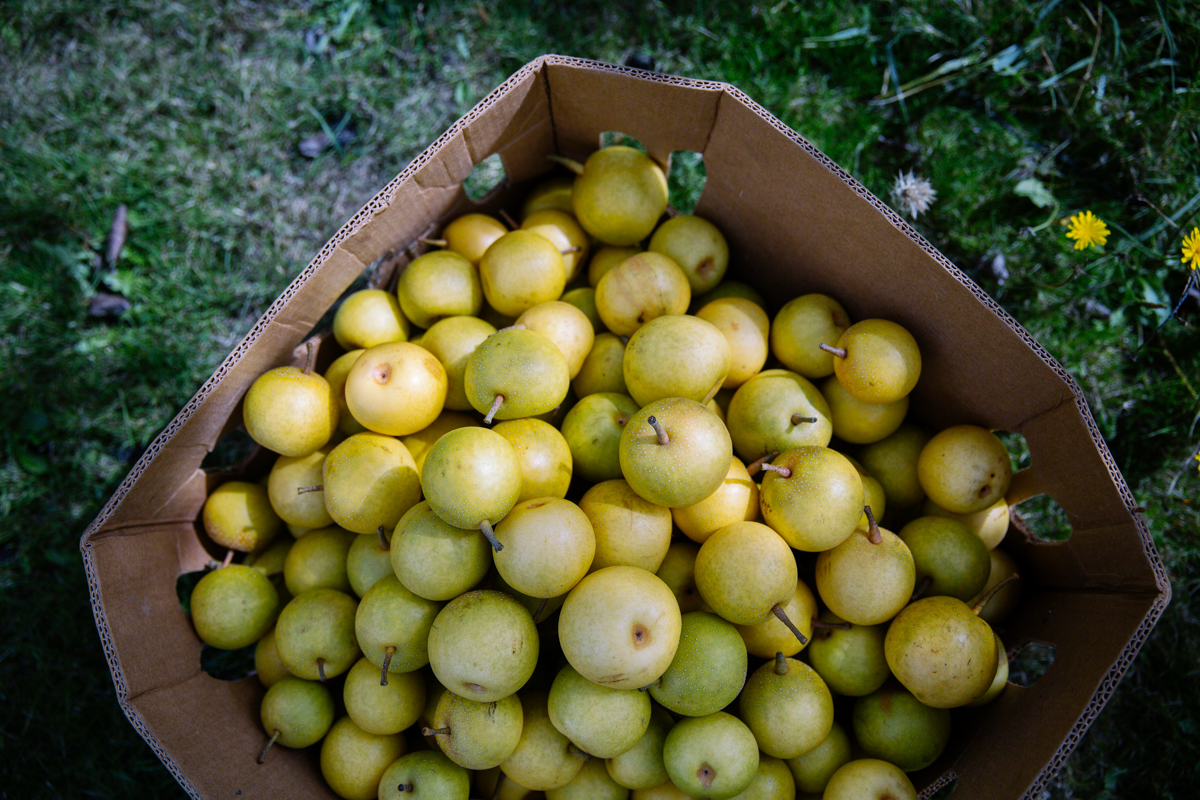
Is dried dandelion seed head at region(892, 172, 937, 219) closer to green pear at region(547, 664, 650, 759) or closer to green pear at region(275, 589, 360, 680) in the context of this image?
green pear at region(547, 664, 650, 759)

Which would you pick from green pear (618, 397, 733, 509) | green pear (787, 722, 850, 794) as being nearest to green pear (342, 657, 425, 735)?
green pear (618, 397, 733, 509)

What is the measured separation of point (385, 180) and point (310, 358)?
176cm

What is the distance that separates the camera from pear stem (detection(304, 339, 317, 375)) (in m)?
2.74

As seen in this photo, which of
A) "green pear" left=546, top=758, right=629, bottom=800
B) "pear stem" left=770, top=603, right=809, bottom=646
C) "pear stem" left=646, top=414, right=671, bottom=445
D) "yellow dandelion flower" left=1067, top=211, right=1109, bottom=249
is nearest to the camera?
"pear stem" left=646, top=414, right=671, bottom=445

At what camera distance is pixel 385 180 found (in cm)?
410

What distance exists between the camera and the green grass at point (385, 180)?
339 centimetres

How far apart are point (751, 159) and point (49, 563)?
3970mm

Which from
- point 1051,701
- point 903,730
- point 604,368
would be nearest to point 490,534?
point 604,368

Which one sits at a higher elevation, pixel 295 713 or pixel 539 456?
pixel 539 456

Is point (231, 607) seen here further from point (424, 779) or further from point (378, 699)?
point (424, 779)

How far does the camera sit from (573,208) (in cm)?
322

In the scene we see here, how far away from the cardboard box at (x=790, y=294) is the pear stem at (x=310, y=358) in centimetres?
8

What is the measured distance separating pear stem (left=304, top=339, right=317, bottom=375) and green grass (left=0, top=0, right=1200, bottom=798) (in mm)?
1242

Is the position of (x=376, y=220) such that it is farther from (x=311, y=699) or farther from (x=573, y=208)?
→ (x=311, y=699)
